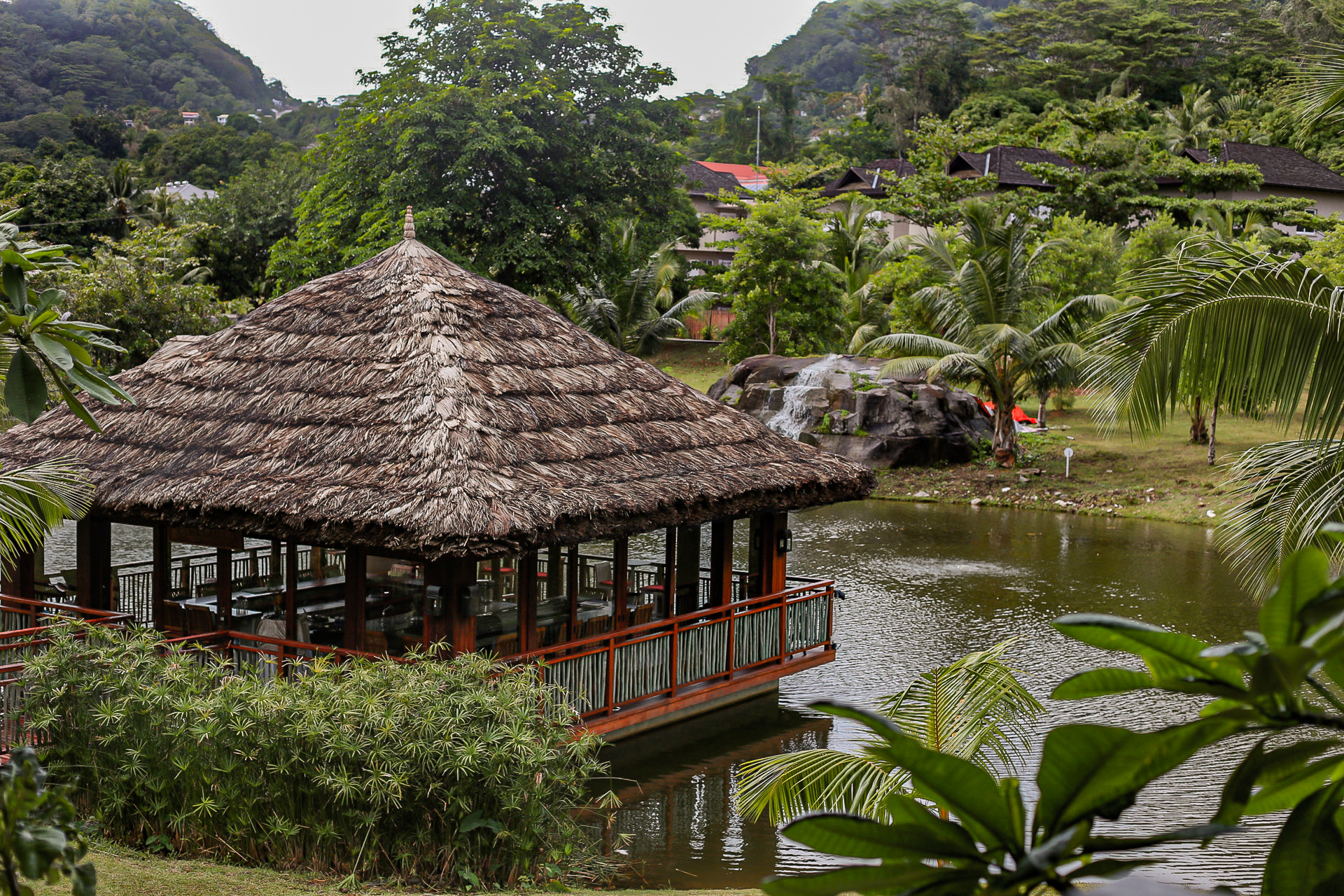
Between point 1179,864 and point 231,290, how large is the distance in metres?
34.4

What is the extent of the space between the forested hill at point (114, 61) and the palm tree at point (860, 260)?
49.8m

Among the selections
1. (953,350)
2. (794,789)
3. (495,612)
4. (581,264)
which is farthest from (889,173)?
(794,789)

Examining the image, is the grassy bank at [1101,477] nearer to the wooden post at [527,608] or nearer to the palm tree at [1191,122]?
the wooden post at [527,608]

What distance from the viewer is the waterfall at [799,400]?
27797 millimetres

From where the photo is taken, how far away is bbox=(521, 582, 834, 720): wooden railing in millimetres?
10022

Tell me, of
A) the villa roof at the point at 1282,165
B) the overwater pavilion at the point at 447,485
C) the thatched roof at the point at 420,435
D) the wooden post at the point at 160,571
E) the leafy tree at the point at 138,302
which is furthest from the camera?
the villa roof at the point at 1282,165

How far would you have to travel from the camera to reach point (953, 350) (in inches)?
1003

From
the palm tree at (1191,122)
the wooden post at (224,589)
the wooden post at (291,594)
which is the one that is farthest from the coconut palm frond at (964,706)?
the palm tree at (1191,122)

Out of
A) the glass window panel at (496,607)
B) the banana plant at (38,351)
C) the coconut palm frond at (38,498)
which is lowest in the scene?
the glass window panel at (496,607)

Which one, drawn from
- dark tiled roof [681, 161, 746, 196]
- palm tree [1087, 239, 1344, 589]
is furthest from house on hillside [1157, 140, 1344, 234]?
palm tree [1087, 239, 1344, 589]

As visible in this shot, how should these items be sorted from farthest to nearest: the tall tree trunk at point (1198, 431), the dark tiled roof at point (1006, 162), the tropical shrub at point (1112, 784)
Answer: the dark tiled roof at point (1006, 162) → the tall tree trunk at point (1198, 431) → the tropical shrub at point (1112, 784)

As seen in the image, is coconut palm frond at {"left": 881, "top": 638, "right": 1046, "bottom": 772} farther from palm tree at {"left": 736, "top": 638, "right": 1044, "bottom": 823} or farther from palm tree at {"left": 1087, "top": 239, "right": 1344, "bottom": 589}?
palm tree at {"left": 1087, "top": 239, "right": 1344, "bottom": 589}

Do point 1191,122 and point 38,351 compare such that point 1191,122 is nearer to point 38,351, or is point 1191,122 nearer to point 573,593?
point 573,593

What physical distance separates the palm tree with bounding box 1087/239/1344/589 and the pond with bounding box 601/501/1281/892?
7.75 ft
